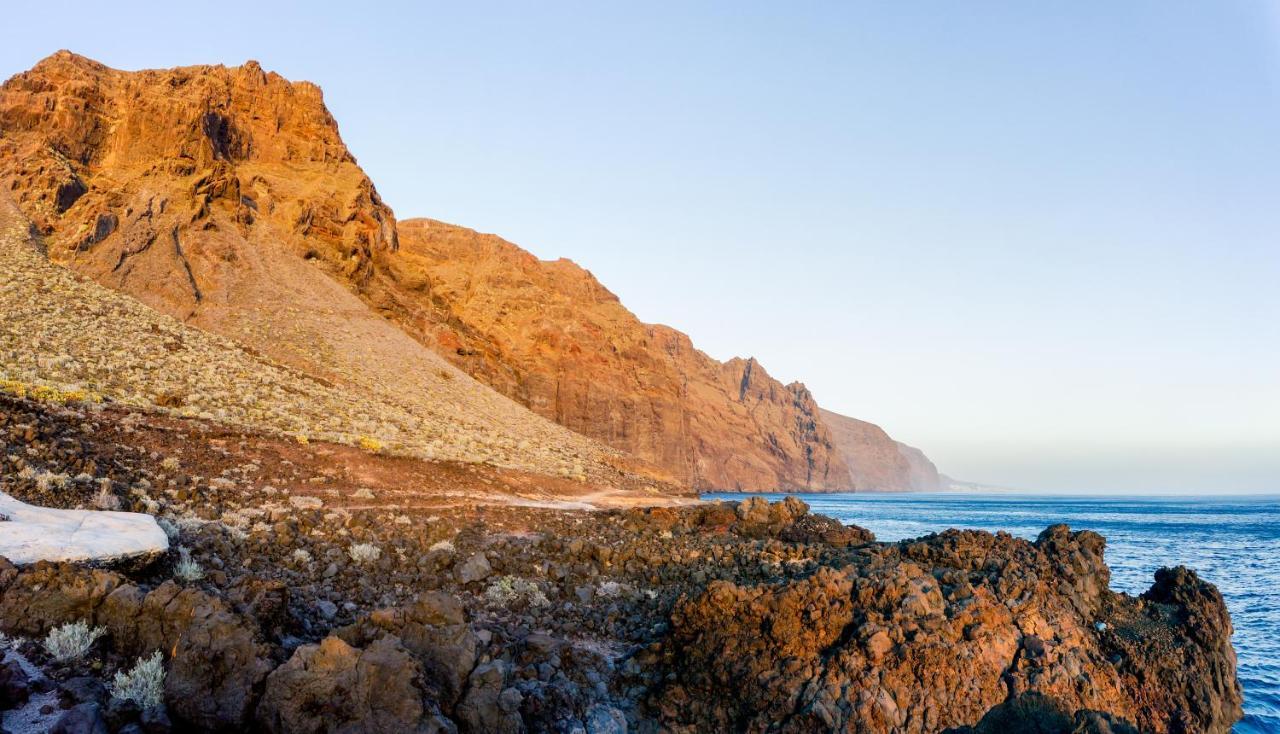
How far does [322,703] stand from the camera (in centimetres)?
533

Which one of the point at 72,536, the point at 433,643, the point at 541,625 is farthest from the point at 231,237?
the point at 433,643

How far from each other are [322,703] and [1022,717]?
7088mm

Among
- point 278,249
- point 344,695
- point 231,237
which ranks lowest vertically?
point 344,695

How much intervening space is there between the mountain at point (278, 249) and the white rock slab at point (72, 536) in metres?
19.8

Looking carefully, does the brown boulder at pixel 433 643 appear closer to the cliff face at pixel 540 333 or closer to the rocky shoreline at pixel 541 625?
the rocky shoreline at pixel 541 625

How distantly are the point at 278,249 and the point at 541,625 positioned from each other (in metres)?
38.4

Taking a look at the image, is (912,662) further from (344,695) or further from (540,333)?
(540,333)

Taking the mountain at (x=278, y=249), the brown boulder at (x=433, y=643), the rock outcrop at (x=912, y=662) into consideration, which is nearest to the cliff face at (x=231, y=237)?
the mountain at (x=278, y=249)

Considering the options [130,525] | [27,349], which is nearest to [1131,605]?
[130,525]

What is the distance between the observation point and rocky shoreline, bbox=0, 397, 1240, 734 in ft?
18.1

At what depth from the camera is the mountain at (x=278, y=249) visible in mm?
33188

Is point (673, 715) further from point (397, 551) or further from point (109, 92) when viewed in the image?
point (109, 92)

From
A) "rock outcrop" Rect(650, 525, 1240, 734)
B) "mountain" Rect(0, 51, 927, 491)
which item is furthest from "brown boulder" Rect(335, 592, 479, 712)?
"mountain" Rect(0, 51, 927, 491)

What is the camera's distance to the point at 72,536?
7.18 meters
